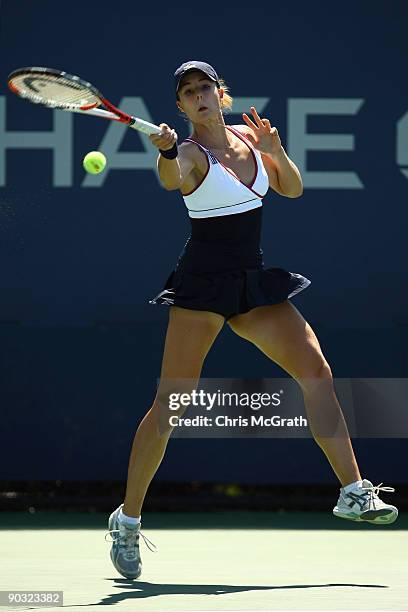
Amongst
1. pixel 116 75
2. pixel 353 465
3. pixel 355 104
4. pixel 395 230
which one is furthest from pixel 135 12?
pixel 353 465

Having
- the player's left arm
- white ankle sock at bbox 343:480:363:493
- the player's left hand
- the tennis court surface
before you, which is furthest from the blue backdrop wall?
white ankle sock at bbox 343:480:363:493

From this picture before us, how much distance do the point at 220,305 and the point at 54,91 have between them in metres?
0.81

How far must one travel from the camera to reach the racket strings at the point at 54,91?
4.27 meters

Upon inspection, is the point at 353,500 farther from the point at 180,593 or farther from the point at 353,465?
the point at 180,593

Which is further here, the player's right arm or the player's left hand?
the player's left hand

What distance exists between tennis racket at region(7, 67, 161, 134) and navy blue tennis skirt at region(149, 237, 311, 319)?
520 mm

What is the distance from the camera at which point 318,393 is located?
15.0 ft

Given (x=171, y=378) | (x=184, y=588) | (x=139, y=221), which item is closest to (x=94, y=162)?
(x=171, y=378)

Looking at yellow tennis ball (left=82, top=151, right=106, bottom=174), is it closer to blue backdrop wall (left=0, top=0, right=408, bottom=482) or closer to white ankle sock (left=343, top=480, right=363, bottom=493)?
white ankle sock (left=343, top=480, right=363, bottom=493)

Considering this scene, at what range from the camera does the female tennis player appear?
Answer: 454cm

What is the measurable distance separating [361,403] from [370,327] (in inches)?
13.5

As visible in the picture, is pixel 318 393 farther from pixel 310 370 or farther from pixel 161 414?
pixel 161 414

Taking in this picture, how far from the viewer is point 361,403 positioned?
651 centimetres

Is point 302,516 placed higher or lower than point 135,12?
lower
